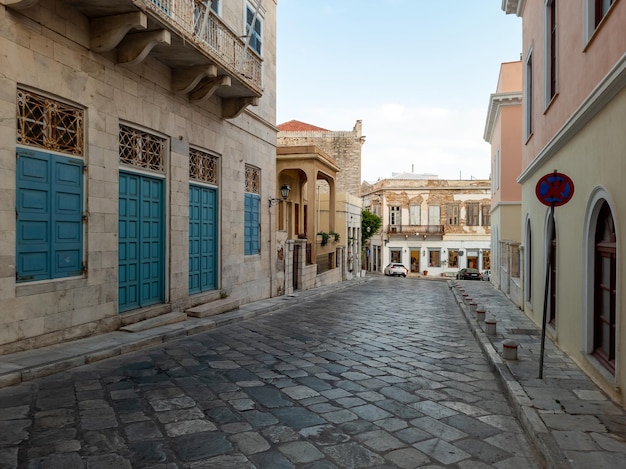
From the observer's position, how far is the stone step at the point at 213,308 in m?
10.3

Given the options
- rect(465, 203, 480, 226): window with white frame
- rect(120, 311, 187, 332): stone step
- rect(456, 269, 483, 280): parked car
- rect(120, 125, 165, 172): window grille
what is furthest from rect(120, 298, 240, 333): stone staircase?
rect(465, 203, 480, 226): window with white frame

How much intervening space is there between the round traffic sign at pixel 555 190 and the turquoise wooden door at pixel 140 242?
6772mm

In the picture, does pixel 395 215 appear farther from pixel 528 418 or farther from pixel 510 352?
pixel 528 418

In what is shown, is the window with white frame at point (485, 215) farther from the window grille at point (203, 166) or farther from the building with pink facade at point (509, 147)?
the window grille at point (203, 166)

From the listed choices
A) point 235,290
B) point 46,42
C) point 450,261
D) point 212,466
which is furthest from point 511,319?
point 450,261

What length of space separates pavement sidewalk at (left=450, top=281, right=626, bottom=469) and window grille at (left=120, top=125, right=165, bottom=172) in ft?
22.5

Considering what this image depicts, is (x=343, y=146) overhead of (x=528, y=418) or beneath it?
overhead

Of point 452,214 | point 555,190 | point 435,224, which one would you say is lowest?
point 555,190

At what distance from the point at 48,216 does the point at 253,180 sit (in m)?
7.59

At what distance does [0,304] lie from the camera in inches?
249

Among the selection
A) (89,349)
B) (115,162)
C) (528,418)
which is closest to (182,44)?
(115,162)

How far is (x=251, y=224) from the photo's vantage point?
14.2 metres

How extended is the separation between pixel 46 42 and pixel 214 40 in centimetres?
438

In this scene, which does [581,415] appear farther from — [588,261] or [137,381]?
[137,381]
